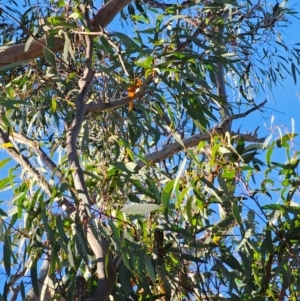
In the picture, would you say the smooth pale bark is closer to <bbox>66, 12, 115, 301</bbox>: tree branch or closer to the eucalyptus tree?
the eucalyptus tree

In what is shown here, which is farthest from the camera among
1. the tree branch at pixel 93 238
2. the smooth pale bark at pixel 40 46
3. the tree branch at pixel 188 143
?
the tree branch at pixel 188 143

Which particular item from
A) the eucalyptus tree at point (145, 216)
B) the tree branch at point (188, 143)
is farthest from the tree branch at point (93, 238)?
the tree branch at point (188, 143)

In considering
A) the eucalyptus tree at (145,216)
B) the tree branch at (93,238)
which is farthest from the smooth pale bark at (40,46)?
the tree branch at (93,238)

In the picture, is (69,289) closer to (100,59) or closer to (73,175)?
(73,175)

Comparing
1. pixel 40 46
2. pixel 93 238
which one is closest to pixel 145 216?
pixel 93 238

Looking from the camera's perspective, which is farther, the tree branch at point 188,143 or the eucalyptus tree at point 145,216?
the tree branch at point 188,143

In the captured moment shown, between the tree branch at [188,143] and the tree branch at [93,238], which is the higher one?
the tree branch at [188,143]

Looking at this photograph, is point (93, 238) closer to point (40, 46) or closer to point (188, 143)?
point (40, 46)

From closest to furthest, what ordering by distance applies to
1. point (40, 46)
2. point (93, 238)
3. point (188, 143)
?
point (93, 238) → point (40, 46) → point (188, 143)

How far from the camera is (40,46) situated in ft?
7.82

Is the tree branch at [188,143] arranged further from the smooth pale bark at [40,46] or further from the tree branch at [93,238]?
the tree branch at [93,238]

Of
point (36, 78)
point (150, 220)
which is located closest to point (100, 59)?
point (36, 78)

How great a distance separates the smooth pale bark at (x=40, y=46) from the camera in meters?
2.31

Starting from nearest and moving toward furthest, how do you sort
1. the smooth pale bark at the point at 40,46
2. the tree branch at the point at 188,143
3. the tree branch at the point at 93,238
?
the tree branch at the point at 93,238
the smooth pale bark at the point at 40,46
the tree branch at the point at 188,143
